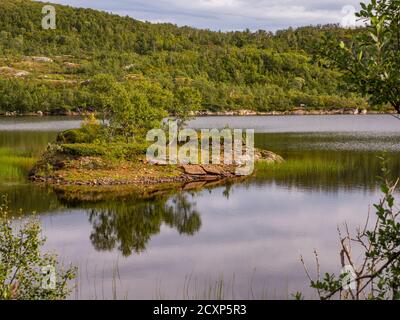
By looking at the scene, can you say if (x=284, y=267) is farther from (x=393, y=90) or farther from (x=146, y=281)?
(x=393, y=90)

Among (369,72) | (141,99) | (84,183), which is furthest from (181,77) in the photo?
(369,72)

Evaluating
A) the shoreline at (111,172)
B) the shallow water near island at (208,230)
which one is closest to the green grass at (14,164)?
the shallow water near island at (208,230)

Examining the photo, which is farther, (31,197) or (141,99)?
(141,99)

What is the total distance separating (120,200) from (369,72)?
32.9m

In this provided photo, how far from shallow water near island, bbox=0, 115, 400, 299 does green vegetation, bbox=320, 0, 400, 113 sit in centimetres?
454

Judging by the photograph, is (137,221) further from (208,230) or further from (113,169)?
(113,169)

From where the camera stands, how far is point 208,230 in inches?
1208

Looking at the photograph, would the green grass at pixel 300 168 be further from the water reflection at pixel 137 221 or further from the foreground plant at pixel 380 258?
the foreground plant at pixel 380 258

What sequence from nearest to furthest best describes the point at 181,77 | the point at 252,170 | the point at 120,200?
the point at 120,200 < the point at 252,170 < the point at 181,77

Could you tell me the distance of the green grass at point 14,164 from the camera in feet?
154

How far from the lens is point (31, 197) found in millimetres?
38844

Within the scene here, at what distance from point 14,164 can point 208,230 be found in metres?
28.2

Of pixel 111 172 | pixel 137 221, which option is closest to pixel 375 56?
pixel 137 221
